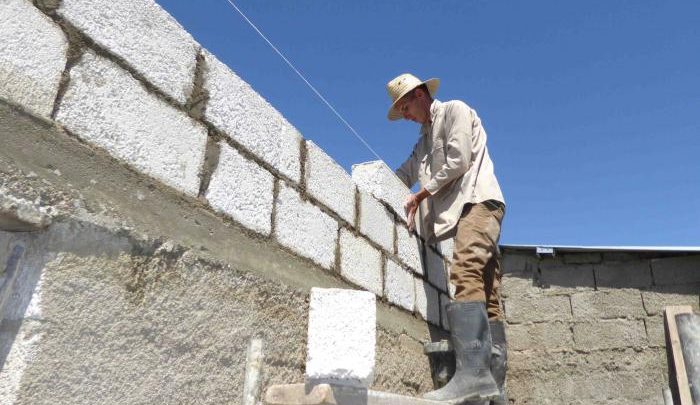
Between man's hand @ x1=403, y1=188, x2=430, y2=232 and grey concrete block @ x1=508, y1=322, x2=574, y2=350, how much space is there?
1.23 m

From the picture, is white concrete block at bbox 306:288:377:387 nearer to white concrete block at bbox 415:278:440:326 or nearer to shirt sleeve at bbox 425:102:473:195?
shirt sleeve at bbox 425:102:473:195

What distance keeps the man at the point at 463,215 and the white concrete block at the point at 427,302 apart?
269mm

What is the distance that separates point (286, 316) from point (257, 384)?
297 mm

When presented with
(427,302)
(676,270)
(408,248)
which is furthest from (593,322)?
(408,248)

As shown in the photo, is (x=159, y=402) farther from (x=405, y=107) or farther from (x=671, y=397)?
(x=671, y=397)

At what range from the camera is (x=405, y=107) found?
3.14m

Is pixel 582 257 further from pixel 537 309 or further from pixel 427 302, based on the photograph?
pixel 427 302

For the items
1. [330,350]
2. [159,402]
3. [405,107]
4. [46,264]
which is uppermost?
[405,107]

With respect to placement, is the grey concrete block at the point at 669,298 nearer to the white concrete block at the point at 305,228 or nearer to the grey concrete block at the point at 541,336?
the grey concrete block at the point at 541,336

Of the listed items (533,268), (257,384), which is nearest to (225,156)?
(257,384)

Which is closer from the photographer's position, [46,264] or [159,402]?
[46,264]

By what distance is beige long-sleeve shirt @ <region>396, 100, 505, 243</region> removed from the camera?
272 cm

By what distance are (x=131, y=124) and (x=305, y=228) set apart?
2.87ft

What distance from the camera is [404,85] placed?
10.1 ft
